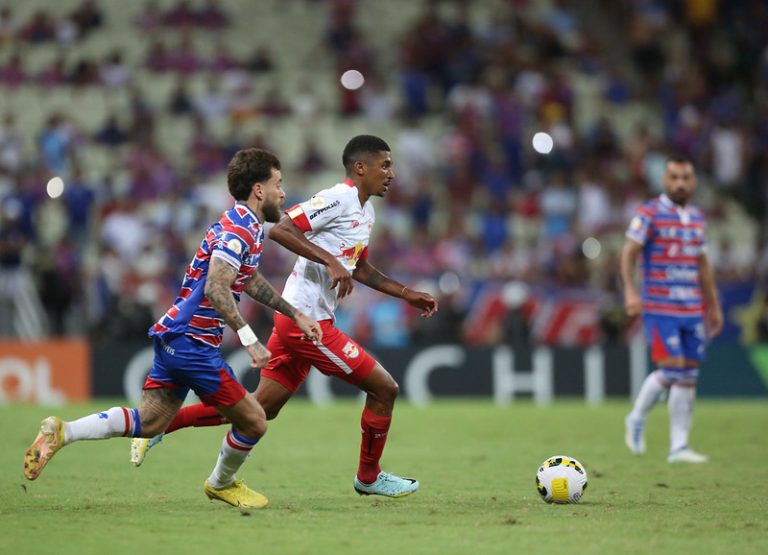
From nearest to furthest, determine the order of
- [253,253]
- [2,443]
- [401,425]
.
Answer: [253,253], [2,443], [401,425]

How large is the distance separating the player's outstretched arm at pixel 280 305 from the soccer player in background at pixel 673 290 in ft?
16.0

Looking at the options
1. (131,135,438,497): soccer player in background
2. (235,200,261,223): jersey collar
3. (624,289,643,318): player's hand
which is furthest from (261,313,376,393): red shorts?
(624,289,643,318): player's hand

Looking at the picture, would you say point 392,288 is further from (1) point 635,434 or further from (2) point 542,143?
(2) point 542,143

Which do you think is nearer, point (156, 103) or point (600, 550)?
point (600, 550)

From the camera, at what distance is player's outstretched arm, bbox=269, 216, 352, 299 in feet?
29.1

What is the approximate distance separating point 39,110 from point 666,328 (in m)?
17.4

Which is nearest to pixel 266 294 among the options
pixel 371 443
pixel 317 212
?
pixel 317 212

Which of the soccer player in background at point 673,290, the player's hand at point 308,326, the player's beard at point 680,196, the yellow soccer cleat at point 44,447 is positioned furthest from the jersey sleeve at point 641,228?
the yellow soccer cleat at point 44,447

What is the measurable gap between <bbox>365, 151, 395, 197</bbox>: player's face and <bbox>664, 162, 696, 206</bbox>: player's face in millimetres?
4234

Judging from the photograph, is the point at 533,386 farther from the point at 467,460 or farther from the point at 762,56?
the point at 762,56

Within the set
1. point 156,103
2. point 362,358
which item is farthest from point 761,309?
point 362,358

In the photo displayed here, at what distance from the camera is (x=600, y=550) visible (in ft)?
22.8

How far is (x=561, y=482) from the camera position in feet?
29.5

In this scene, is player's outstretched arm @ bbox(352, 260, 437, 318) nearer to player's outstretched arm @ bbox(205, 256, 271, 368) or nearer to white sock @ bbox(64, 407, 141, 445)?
player's outstretched arm @ bbox(205, 256, 271, 368)
